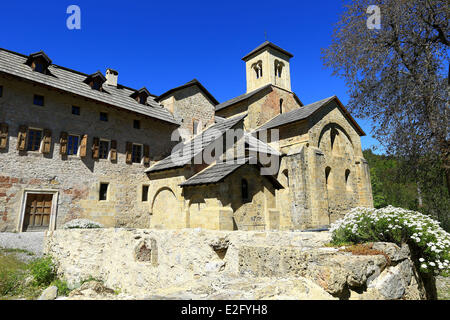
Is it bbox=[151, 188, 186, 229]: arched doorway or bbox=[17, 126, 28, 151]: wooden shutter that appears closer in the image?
bbox=[17, 126, 28, 151]: wooden shutter

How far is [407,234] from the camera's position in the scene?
5.31 m

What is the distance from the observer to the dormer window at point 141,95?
59.7 feet

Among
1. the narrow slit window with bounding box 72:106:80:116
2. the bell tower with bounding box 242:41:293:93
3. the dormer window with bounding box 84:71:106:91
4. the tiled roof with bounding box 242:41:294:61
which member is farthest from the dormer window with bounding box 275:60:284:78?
the narrow slit window with bounding box 72:106:80:116

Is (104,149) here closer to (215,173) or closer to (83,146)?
(83,146)

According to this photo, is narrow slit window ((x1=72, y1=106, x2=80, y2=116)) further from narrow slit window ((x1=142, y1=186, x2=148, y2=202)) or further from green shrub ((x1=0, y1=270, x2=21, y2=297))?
green shrub ((x1=0, y1=270, x2=21, y2=297))

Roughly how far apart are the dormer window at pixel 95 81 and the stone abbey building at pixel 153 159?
0.06 metres

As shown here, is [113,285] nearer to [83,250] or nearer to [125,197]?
[83,250]

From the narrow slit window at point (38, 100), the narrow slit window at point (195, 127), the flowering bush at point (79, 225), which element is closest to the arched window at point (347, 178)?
the narrow slit window at point (195, 127)

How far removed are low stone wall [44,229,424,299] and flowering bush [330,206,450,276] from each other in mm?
518

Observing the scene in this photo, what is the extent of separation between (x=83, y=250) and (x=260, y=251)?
9.11 meters

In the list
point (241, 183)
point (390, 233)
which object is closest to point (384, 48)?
point (241, 183)

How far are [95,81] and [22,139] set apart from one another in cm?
546

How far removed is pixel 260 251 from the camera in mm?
5566

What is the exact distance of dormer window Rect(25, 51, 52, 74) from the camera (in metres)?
13.9
